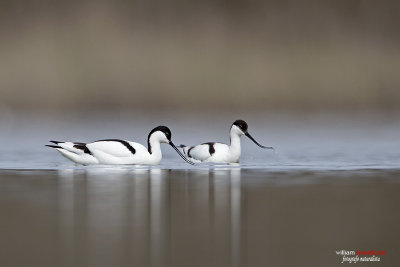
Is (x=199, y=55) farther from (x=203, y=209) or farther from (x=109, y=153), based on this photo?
(x=203, y=209)

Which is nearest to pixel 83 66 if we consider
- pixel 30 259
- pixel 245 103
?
pixel 245 103

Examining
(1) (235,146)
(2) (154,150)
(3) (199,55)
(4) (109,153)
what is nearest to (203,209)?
(4) (109,153)

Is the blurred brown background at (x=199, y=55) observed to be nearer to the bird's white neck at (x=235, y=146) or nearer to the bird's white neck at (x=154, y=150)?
the bird's white neck at (x=235, y=146)

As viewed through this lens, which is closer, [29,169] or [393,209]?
[393,209]

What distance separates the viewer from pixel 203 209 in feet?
30.5

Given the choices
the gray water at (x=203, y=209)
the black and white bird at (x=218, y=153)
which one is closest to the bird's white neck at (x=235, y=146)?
the black and white bird at (x=218, y=153)

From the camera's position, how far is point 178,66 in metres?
26.5

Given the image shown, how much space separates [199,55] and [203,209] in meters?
17.8

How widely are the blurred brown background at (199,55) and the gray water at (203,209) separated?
30.2 feet

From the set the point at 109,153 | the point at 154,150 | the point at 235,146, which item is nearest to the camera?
the point at 109,153

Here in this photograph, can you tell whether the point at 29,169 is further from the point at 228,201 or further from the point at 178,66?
the point at 178,66

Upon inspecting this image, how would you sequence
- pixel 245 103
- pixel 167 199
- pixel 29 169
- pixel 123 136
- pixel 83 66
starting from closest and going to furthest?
pixel 167 199 < pixel 29 169 < pixel 123 136 < pixel 245 103 < pixel 83 66

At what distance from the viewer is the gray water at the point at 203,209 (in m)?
7.30

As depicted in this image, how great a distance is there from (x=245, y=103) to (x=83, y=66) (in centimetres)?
409
